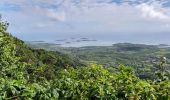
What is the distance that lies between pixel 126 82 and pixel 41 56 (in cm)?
11992

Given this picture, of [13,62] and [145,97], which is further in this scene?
[13,62]

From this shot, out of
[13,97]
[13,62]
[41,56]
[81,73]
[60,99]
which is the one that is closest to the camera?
[13,97]

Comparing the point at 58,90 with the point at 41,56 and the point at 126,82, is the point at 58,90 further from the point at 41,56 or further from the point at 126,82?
the point at 41,56

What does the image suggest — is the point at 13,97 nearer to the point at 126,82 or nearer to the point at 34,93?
the point at 34,93

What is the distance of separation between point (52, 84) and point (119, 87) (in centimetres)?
167

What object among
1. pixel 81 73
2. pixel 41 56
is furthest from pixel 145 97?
pixel 41 56

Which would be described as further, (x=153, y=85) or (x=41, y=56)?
(x=41, y=56)

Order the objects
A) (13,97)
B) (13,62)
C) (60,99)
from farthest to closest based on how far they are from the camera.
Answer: (13,62)
(60,99)
(13,97)

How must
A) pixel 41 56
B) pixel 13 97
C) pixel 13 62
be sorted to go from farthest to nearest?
pixel 41 56 < pixel 13 62 < pixel 13 97

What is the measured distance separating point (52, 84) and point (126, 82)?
1.83 m

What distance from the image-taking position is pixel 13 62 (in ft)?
120

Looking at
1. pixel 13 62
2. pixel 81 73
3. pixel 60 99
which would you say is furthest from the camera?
pixel 13 62

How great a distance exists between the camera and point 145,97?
9.95m

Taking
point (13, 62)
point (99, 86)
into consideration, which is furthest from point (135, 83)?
point (13, 62)
